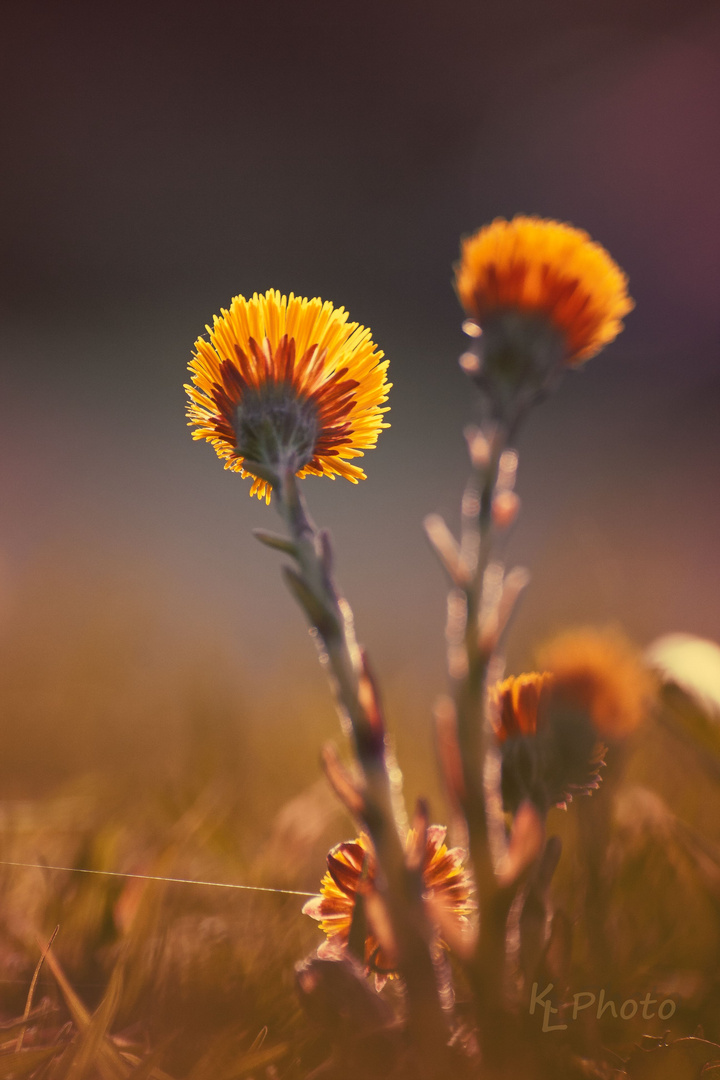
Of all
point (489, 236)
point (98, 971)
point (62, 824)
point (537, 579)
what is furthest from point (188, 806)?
point (537, 579)

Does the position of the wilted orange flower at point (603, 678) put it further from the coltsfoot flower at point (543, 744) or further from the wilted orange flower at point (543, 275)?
the wilted orange flower at point (543, 275)

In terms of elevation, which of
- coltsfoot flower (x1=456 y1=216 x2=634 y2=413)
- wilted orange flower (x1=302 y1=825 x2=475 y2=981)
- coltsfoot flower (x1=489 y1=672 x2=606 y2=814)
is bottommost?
wilted orange flower (x1=302 y1=825 x2=475 y2=981)

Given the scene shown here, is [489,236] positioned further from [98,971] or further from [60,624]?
[60,624]

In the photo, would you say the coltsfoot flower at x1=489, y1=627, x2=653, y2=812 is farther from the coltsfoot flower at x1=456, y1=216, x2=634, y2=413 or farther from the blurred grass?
the coltsfoot flower at x1=456, y1=216, x2=634, y2=413

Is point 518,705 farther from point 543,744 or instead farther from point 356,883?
point 356,883

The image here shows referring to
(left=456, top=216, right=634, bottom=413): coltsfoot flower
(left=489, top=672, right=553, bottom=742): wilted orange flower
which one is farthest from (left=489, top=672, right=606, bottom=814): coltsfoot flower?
(left=456, top=216, right=634, bottom=413): coltsfoot flower

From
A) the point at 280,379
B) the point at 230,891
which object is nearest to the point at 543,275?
the point at 280,379

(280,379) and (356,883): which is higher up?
(280,379)
